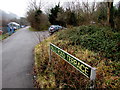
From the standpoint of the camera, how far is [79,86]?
2576 mm

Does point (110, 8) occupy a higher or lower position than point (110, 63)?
higher

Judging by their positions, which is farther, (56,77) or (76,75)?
(56,77)

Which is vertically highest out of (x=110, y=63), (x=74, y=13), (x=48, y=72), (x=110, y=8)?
(x=74, y=13)

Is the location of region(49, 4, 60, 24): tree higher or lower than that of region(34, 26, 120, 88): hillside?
higher

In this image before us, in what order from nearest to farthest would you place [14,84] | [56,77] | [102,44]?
[56,77]
[14,84]
[102,44]

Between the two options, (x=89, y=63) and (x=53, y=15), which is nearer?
(x=89, y=63)

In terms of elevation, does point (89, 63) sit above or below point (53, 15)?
below

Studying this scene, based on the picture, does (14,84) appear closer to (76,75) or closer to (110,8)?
(76,75)

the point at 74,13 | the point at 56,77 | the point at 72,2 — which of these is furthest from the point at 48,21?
the point at 56,77

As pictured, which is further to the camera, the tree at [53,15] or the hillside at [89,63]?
the tree at [53,15]

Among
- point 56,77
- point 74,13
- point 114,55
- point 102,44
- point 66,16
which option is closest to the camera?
point 56,77

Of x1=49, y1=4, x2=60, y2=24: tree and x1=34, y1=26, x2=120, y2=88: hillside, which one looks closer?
x1=34, y1=26, x2=120, y2=88: hillside

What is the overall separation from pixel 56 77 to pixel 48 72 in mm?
632

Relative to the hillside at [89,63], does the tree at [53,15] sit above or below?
above
